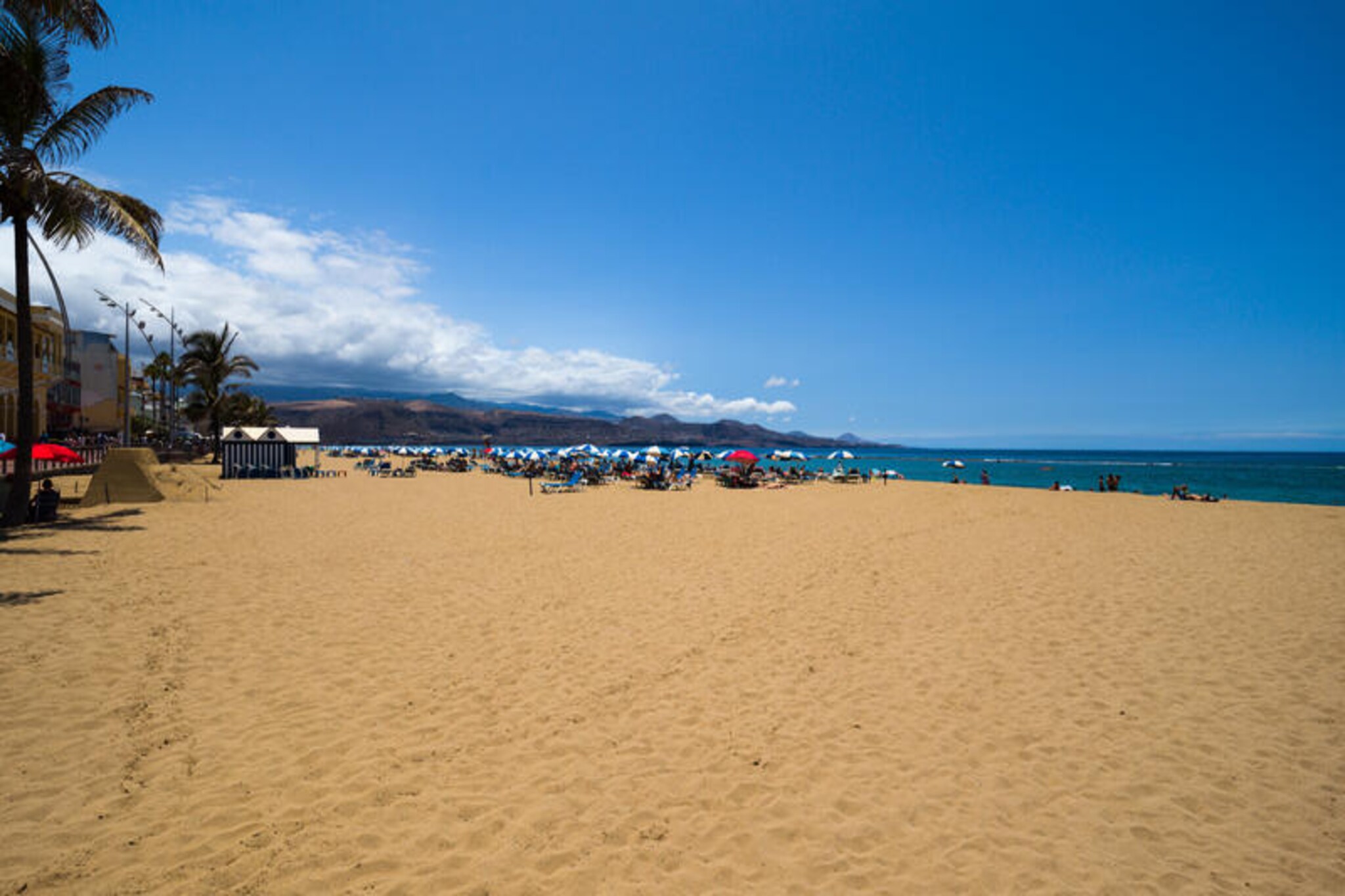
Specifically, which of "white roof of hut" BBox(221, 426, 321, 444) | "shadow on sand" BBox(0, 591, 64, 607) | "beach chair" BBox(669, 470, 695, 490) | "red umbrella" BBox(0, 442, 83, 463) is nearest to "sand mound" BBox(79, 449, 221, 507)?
"red umbrella" BBox(0, 442, 83, 463)

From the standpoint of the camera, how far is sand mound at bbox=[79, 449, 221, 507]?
15.0m

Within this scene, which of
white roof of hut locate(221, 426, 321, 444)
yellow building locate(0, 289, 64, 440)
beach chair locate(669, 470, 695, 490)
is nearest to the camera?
yellow building locate(0, 289, 64, 440)

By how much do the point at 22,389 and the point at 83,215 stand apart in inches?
135

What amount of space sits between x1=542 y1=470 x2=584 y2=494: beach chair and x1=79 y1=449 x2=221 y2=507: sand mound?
10941mm

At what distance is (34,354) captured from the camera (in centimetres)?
2195

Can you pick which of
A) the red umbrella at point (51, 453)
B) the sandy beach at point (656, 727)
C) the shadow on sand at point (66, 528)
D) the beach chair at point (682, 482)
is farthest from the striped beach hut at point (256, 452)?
the sandy beach at point (656, 727)

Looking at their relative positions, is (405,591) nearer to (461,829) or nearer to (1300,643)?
(461,829)

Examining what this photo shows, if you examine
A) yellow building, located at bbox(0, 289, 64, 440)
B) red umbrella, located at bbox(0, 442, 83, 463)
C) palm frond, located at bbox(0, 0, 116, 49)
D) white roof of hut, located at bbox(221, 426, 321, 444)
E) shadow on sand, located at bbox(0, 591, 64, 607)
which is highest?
palm frond, located at bbox(0, 0, 116, 49)

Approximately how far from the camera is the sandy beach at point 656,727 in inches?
117

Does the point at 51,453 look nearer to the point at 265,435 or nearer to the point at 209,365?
the point at 265,435

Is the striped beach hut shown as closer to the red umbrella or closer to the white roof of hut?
the white roof of hut

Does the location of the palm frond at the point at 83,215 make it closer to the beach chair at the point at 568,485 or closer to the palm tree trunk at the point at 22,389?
the palm tree trunk at the point at 22,389

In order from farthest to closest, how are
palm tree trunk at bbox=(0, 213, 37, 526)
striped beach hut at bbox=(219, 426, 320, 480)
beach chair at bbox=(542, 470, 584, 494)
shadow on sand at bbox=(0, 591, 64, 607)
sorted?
striped beach hut at bbox=(219, 426, 320, 480) → beach chair at bbox=(542, 470, 584, 494) → palm tree trunk at bbox=(0, 213, 37, 526) → shadow on sand at bbox=(0, 591, 64, 607)

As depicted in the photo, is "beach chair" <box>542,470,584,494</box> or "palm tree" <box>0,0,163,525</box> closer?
"palm tree" <box>0,0,163,525</box>
